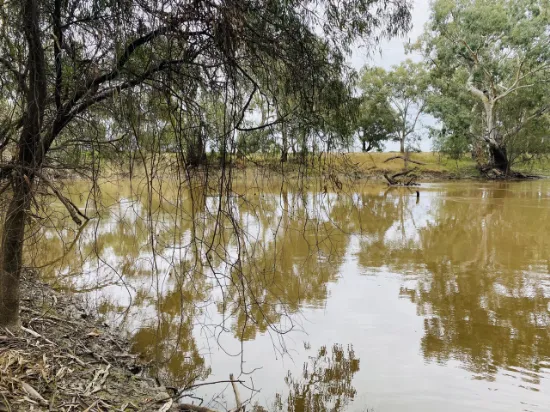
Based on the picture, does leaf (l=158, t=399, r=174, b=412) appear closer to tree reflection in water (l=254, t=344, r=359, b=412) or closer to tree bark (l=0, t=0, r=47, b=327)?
tree reflection in water (l=254, t=344, r=359, b=412)

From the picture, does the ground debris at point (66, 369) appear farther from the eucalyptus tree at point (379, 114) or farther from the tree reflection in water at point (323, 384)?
the eucalyptus tree at point (379, 114)

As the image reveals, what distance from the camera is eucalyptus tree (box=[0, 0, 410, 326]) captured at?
209cm

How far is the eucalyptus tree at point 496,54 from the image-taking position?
23016 mm

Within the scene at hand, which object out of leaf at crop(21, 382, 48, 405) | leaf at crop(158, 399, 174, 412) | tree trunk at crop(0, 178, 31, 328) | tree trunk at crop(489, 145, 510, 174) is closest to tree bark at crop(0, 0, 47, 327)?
tree trunk at crop(0, 178, 31, 328)

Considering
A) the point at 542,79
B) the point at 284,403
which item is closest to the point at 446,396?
the point at 284,403

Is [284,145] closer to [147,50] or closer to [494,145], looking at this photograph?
[147,50]

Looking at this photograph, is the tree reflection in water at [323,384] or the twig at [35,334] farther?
the tree reflection in water at [323,384]

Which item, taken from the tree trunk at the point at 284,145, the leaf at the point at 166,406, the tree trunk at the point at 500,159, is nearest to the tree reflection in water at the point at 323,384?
the leaf at the point at 166,406

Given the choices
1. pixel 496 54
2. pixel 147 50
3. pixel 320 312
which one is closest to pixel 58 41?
pixel 147 50

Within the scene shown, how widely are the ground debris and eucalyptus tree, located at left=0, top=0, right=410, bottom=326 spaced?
14.8 inches

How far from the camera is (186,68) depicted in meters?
2.37

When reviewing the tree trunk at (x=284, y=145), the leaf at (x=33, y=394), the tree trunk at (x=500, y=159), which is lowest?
the leaf at (x=33, y=394)

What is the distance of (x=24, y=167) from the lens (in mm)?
2332

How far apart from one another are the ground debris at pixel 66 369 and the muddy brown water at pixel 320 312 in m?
0.37
